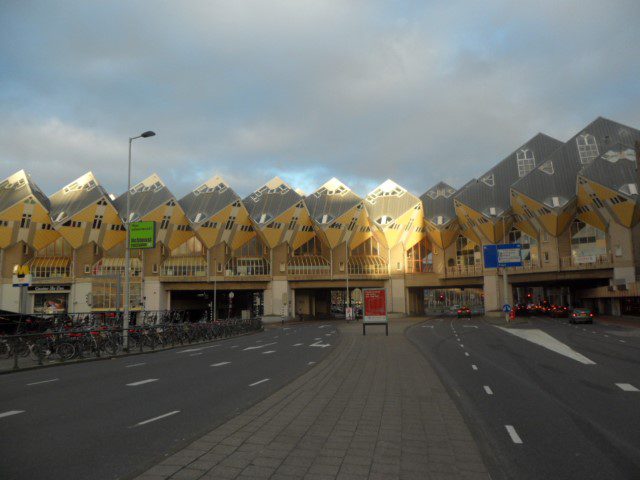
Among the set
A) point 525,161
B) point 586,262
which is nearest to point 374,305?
point 586,262

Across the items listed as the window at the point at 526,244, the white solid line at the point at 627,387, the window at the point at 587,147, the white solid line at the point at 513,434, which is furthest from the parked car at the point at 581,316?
the white solid line at the point at 513,434

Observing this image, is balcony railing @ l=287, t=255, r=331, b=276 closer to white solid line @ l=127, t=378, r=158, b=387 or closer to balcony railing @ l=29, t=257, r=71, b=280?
balcony railing @ l=29, t=257, r=71, b=280

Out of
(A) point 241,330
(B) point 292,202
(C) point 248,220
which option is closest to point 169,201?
(C) point 248,220

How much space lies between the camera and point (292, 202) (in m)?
74.4

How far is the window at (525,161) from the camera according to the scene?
243ft

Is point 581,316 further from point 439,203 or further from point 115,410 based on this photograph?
point 115,410

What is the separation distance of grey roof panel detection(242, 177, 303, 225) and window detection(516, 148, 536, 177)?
108ft

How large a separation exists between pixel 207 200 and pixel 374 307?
44945mm

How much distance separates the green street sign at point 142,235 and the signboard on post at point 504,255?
32006 millimetres

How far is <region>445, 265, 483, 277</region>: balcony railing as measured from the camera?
7100cm

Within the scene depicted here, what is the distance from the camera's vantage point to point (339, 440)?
7.04 meters

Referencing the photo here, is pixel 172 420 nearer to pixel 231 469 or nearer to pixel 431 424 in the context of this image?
pixel 231 469

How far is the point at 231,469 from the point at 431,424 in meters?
3.69

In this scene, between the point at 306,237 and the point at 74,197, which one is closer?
the point at 74,197
